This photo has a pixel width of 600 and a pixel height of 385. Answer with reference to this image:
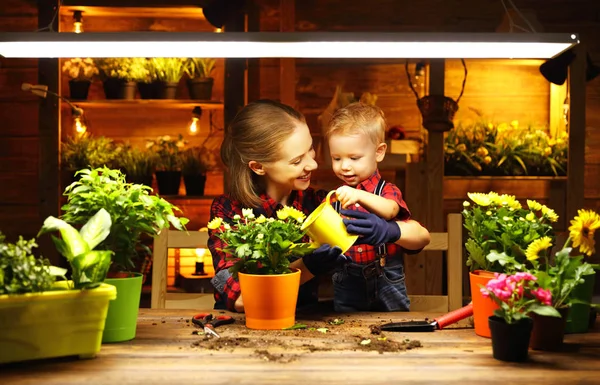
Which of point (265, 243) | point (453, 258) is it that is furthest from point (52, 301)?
point (453, 258)

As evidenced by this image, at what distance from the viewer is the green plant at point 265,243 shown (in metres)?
1.82

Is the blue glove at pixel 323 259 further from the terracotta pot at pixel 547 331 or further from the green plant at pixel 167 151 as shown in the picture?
the green plant at pixel 167 151

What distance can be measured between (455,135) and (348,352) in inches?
114

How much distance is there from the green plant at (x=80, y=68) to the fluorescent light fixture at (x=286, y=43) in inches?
82.4

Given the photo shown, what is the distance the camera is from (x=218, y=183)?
15.4ft

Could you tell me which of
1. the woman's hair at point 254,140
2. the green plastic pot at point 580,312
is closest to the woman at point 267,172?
the woman's hair at point 254,140

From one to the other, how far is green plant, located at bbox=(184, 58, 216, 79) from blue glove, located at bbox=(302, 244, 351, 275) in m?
2.58

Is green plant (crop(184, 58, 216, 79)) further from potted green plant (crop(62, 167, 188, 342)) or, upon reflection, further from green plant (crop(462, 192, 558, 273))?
green plant (crop(462, 192, 558, 273))

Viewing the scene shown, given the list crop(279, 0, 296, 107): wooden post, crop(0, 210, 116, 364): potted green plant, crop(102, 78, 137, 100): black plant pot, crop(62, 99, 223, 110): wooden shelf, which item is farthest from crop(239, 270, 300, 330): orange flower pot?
crop(102, 78, 137, 100): black plant pot

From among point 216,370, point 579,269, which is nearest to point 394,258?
point 579,269

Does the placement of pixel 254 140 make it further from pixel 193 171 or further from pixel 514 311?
pixel 193 171

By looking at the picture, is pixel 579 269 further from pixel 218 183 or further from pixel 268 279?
pixel 218 183

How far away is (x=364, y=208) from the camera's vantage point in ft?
7.35

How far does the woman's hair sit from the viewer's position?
2355 mm
